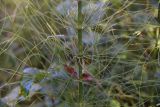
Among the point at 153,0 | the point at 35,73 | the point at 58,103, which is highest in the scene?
the point at 153,0

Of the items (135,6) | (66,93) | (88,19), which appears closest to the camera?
(88,19)

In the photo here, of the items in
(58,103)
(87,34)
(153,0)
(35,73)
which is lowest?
(58,103)

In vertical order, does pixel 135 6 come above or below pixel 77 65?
above

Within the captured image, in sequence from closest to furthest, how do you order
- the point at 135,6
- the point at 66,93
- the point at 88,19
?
the point at 88,19 < the point at 66,93 < the point at 135,6

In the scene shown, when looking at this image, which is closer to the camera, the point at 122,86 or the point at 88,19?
the point at 88,19

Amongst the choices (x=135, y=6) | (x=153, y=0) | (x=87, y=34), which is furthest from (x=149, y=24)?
(x=135, y=6)

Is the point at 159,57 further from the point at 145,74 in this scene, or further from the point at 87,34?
the point at 87,34

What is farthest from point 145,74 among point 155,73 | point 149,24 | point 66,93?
point 66,93

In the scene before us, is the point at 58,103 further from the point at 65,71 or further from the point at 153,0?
the point at 153,0

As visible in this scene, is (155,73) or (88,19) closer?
(88,19)
